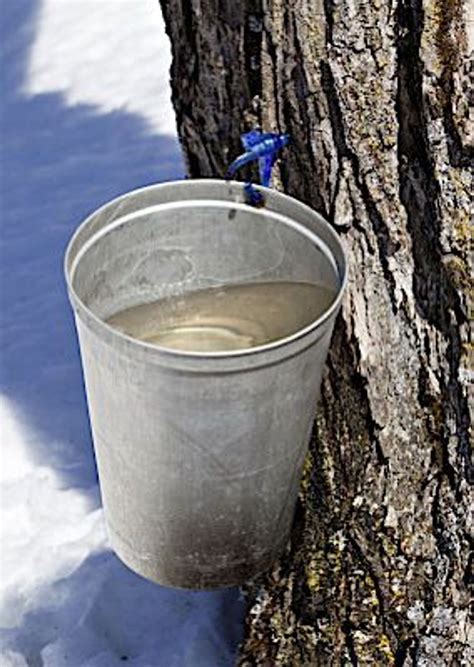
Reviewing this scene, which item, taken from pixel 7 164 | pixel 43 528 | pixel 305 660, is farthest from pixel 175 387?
pixel 7 164

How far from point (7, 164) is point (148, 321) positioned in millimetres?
1874

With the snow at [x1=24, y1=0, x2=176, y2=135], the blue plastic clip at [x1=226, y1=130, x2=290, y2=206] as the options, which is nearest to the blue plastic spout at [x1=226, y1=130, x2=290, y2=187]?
the blue plastic clip at [x1=226, y1=130, x2=290, y2=206]

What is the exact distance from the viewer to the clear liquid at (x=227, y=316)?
1539mm

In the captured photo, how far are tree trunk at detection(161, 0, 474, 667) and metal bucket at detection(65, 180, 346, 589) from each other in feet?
0.37

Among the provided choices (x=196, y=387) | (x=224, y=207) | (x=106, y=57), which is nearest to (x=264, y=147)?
(x=224, y=207)

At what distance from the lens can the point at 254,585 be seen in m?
1.94

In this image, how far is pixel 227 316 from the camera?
5.29 ft

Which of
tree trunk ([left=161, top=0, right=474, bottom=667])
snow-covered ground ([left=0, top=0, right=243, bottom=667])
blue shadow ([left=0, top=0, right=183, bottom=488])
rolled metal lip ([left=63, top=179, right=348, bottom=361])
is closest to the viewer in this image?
rolled metal lip ([left=63, top=179, right=348, bottom=361])

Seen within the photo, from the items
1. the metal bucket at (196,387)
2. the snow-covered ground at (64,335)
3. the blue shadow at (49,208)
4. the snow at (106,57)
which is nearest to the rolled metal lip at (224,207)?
the metal bucket at (196,387)

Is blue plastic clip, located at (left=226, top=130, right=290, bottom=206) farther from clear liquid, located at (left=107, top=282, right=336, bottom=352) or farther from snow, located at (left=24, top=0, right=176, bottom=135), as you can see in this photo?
snow, located at (left=24, top=0, right=176, bottom=135)

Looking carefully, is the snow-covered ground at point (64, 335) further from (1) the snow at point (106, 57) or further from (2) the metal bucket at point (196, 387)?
(2) the metal bucket at point (196, 387)

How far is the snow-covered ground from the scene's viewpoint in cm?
211

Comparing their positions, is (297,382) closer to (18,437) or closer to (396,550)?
(396,550)

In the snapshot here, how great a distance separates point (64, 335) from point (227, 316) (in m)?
1.26
